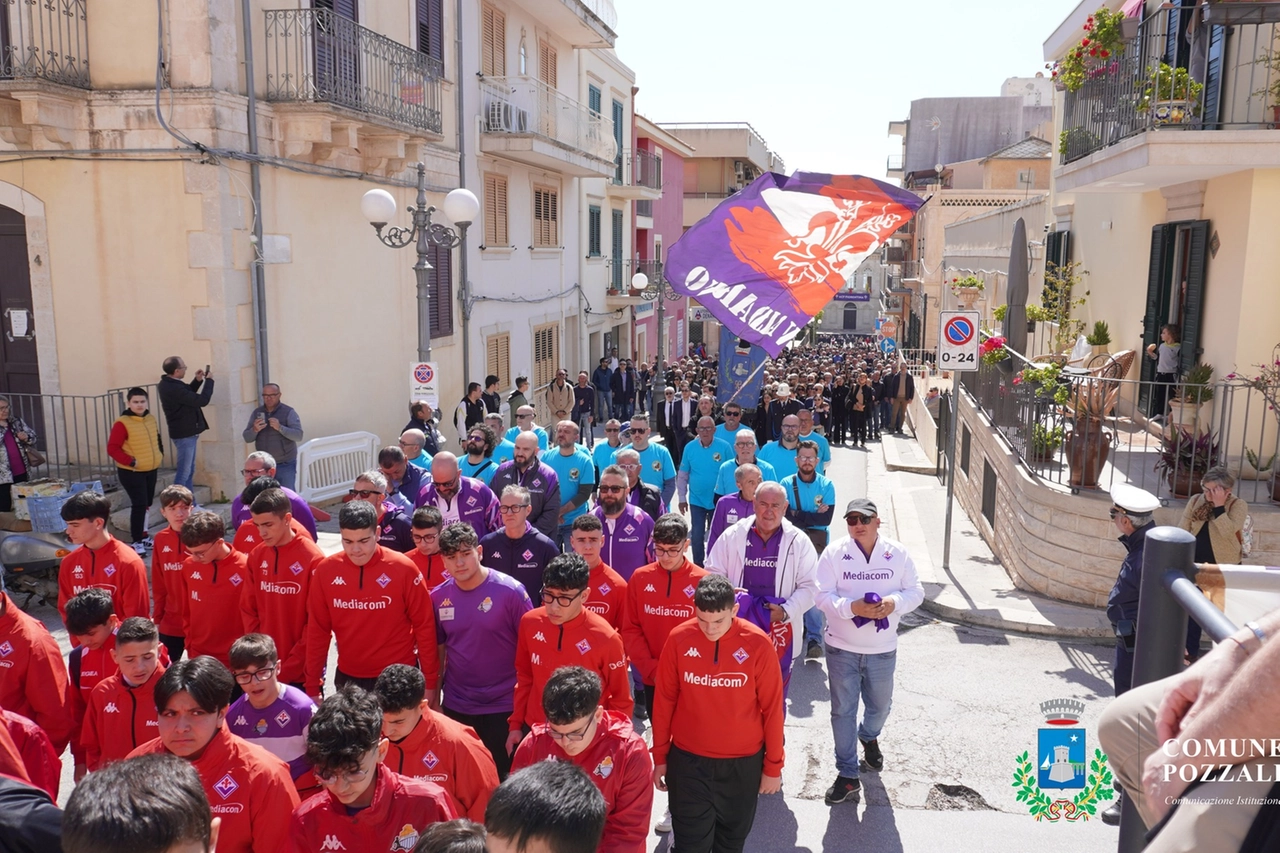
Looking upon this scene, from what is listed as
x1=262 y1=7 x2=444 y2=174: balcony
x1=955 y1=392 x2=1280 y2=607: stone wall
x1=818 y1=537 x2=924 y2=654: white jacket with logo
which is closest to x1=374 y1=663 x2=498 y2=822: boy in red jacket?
x1=818 y1=537 x2=924 y2=654: white jacket with logo

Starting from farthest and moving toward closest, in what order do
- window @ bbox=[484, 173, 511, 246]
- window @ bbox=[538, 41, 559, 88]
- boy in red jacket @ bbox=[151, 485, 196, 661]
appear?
window @ bbox=[538, 41, 559, 88] < window @ bbox=[484, 173, 511, 246] < boy in red jacket @ bbox=[151, 485, 196, 661]

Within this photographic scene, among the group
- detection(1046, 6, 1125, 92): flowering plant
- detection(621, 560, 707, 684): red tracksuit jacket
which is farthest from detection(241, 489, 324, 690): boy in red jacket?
detection(1046, 6, 1125, 92): flowering plant

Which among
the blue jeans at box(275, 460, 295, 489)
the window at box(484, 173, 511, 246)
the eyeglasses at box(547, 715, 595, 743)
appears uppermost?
the window at box(484, 173, 511, 246)

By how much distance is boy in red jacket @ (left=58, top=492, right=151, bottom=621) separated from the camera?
19.5 ft

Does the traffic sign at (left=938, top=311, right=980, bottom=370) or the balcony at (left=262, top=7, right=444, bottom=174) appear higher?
the balcony at (left=262, top=7, right=444, bottom=174)

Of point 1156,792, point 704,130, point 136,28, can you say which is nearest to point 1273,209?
point 1156,792

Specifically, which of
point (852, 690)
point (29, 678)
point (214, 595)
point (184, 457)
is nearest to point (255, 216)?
point (184, 457)

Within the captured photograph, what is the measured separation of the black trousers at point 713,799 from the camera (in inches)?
191

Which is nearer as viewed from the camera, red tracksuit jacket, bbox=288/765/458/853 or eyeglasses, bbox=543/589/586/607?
red tracksuit jacket, bbox=288/765/458/853

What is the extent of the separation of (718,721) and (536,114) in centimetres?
1827

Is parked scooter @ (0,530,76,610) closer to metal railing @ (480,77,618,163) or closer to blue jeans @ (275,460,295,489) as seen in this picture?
blue jeans @ (275,460,295,489)

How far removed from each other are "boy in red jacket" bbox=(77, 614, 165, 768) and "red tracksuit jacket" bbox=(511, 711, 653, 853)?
177 cm

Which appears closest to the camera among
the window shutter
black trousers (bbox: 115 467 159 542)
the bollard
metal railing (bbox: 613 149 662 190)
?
the bollard

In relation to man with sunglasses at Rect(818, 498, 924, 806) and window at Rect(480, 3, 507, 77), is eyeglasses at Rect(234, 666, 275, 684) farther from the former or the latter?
window at Rect(480, 3, 507, 77)
